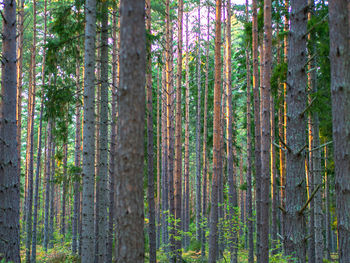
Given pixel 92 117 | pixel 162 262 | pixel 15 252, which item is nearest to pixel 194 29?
pixel 162 262

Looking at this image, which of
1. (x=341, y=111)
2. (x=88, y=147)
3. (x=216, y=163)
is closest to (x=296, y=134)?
(x=341, y=111)

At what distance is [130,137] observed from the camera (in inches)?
154

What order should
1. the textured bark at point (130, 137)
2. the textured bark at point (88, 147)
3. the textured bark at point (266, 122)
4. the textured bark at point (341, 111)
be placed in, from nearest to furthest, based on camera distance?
the textured bark at point (130, 137)
the textured bark at point (341, 111)
the textured bark at point (88, 147)
the textured bark at point (266, 122)

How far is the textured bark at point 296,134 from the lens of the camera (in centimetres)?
519

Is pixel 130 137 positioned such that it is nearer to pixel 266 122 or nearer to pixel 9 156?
pixel 9 156

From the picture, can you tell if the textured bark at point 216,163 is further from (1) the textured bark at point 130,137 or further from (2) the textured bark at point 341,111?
(1) the textured bark at point 130,137

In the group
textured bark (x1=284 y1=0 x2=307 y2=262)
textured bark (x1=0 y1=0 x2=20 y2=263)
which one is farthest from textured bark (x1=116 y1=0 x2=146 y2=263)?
textured bark (x1=0 y1=0 x2=20 y2=263)

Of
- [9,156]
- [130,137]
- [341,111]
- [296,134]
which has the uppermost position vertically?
[341,111]

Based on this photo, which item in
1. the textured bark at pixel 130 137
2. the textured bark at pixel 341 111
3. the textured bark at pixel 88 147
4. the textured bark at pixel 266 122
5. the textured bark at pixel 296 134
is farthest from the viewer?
the textured bark at pixel 266 122

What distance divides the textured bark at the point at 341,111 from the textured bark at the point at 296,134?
64cm

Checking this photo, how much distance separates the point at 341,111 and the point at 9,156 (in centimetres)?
553

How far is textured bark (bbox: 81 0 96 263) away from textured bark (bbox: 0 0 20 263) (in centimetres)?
135

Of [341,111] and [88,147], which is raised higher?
[341,111]

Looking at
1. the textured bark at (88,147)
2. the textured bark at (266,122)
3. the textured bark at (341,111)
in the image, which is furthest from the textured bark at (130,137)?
the textured bark at (266,122)
